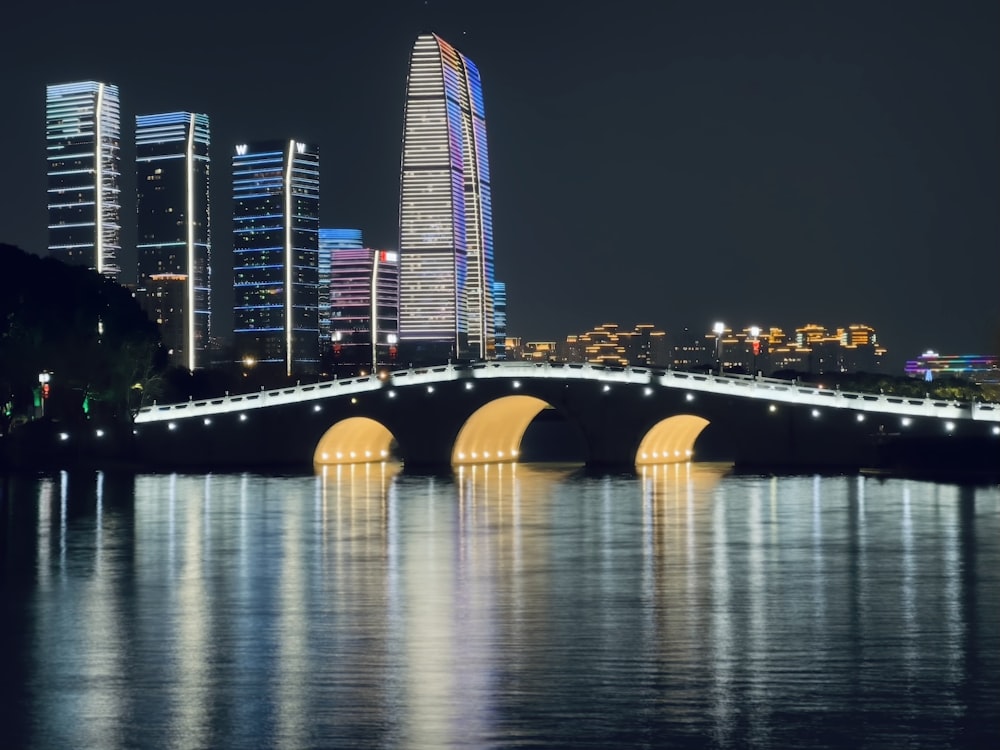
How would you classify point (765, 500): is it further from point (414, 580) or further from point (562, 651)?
point (562, 651)

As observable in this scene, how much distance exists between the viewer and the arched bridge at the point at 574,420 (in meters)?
63.7

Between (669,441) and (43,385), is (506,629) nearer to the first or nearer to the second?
(669,441)

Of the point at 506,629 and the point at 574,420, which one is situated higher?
the point at 574,420

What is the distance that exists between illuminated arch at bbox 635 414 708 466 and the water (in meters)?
28.7

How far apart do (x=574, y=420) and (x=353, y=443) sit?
1622 cm

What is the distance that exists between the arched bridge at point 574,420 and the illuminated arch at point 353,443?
0.13m


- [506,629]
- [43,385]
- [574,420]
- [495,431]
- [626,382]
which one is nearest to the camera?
[506,629]

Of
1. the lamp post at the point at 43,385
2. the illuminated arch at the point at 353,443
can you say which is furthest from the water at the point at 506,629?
the lamp post at the point at 43,385

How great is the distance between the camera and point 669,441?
77.9 m

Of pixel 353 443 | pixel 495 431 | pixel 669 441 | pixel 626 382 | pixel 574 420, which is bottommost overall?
pixel 669 441

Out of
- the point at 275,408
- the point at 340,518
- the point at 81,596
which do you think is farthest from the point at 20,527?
the point at 275,408

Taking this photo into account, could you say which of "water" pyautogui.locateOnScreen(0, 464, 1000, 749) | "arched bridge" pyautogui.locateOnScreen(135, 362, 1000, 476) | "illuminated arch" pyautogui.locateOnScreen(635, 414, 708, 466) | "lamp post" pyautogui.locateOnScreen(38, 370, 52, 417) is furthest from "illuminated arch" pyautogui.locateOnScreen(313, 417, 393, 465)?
"water" pyautogui.locateOnScreen(0, 464, 1000, 749)

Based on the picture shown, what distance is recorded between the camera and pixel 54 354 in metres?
80.4

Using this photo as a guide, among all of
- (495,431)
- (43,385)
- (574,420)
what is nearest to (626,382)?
(574,420)
